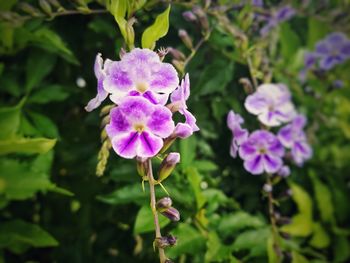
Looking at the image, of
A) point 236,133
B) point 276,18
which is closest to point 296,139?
point 236,133

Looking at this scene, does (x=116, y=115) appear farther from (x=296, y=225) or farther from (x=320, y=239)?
(x=320, y=239)

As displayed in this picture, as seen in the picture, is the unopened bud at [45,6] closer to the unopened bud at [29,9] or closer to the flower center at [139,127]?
the unopened bud at [29,9]

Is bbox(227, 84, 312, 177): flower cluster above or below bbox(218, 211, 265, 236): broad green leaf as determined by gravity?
above

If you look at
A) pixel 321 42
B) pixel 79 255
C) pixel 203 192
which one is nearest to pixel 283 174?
pixel 203 192

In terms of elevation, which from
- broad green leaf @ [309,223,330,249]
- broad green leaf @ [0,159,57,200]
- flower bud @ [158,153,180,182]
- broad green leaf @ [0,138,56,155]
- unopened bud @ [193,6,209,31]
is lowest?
broad green leaf @ [309,223,330,249]

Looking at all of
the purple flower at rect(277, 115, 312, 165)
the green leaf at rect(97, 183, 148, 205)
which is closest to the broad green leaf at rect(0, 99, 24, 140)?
the green leaf at rect(97, 183, 148, 205)

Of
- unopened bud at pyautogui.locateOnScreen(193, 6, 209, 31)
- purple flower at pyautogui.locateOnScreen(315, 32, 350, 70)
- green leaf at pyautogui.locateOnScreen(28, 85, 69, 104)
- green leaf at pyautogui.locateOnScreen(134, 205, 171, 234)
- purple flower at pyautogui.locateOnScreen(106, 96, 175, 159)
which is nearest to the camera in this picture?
purple flower at pyautogui.locateOnScreen(106, 96, 175, 159)

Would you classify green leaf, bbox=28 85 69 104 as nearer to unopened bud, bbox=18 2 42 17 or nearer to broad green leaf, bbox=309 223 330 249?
unopened bud, bbox=18 2 42 17
